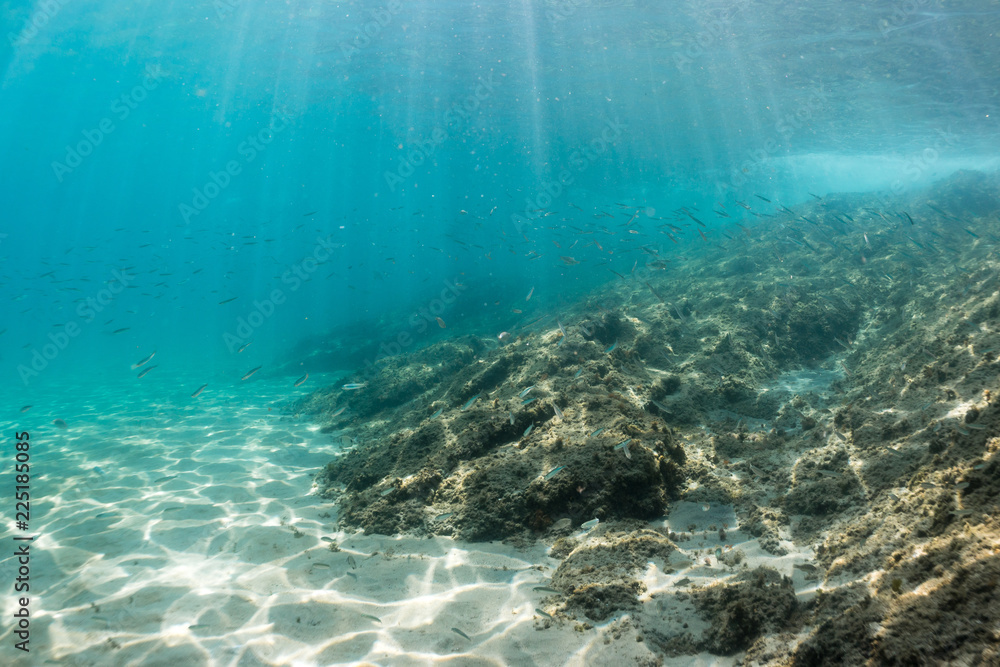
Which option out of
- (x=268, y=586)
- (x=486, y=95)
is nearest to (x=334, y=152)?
(x=486, y=95)

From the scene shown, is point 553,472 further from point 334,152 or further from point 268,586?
point 334,152

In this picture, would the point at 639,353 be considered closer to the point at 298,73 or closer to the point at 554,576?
the point at 554,576

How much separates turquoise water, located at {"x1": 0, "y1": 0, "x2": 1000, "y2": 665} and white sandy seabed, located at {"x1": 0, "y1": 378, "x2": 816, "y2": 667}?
34 millimetres

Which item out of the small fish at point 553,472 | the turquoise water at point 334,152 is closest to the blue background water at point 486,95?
the turquoise water at point 334,152

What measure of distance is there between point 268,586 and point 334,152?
5278 cm

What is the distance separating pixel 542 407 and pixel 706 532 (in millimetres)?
2702

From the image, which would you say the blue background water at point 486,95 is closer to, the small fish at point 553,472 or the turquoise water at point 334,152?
the turquoise water at point 334,152

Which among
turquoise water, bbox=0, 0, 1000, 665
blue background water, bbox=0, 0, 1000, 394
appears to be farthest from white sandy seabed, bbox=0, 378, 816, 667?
blue background water, bbox=0, 0, 1000, 394

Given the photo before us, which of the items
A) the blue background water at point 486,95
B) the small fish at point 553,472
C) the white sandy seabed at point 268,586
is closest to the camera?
the white sandy seabed at point 268,586

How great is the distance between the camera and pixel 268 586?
14.5 ft

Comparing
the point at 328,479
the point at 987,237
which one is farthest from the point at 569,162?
the point at 328,479

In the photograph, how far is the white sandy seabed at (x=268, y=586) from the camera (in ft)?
11.0

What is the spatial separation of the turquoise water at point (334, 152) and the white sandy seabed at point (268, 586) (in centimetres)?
3

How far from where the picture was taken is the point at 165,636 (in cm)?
379
